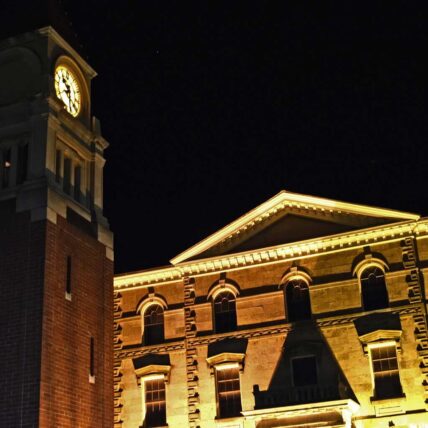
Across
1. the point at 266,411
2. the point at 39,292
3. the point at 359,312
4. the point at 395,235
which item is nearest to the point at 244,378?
the point at 266,411

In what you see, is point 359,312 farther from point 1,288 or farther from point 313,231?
point 1,288

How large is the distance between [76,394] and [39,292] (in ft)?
12.4

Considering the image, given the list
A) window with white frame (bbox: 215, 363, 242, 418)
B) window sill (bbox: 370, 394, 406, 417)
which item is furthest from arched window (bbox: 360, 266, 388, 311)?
window with white frame (bbox: 215, 363, 242, 418)

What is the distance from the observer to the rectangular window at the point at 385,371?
34000 millimetres

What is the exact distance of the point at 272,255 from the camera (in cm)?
3778

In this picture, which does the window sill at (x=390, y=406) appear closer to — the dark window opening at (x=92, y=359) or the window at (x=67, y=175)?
the dark window opening at (x=92, y=359)

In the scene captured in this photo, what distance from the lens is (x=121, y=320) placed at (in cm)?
3975

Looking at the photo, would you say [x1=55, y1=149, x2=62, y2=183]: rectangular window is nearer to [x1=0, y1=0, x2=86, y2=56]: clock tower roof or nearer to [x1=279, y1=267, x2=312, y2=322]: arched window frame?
[x1=0, y1=0, x2=86, y2=56]: clock tower roof

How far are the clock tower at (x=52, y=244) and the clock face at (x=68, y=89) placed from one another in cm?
4

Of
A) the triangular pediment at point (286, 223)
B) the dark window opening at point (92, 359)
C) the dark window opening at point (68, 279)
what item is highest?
the triangular pediment at point (286, 223)

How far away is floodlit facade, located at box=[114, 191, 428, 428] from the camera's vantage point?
33969 mm

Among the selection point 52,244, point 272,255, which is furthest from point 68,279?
point 272,255

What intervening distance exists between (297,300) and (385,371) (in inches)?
202

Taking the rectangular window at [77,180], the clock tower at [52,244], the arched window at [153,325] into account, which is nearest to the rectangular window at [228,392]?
the arched window at [153,325]
